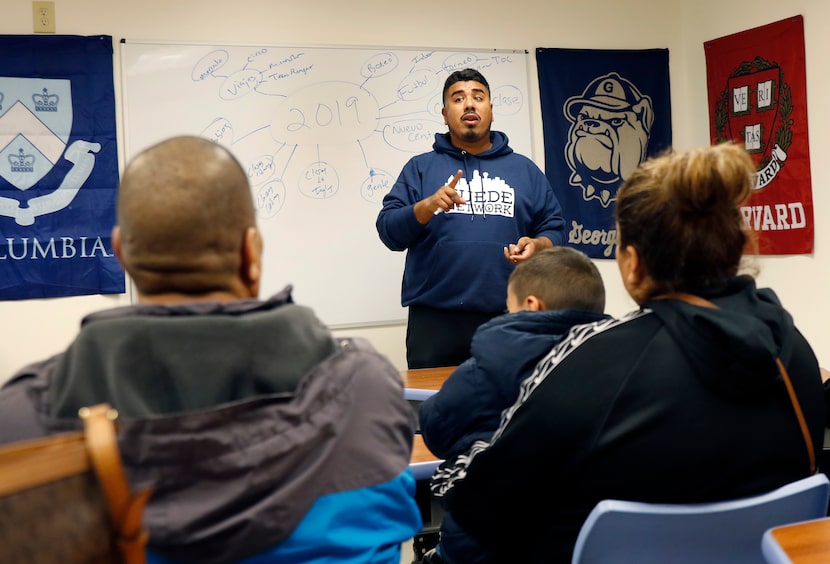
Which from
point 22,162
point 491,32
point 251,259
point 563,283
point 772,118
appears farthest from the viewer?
point 491,32

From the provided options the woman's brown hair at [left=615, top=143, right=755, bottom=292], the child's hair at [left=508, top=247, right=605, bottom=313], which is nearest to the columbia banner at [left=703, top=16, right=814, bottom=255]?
the child's hair at [left=508, top=247, right=605, bottom=313]

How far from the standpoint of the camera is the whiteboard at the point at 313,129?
412 centimetres

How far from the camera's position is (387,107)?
446cm

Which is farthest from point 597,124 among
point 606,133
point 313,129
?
point 313,129

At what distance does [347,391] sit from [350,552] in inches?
8.0

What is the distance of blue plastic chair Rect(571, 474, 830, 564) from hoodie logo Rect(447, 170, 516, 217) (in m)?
2.36

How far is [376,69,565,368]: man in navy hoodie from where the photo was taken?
3.51 meters

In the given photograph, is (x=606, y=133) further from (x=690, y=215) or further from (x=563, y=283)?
(x=690, y=215)

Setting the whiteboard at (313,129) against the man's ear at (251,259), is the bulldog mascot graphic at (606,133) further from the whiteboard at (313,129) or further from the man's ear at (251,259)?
the man's ear at (251,259)

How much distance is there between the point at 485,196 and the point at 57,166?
2.08 m

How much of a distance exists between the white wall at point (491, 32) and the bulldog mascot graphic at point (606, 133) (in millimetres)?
224

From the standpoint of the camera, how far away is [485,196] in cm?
362

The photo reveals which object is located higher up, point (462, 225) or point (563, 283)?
point (462, 225)

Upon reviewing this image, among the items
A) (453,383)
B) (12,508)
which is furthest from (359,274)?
(12,508)
